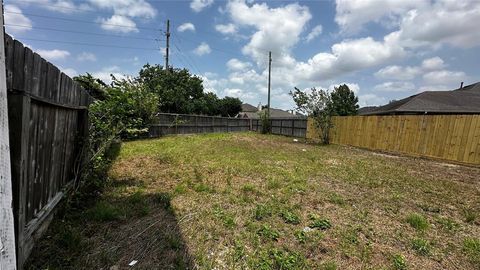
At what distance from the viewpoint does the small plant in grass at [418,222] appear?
3.03m

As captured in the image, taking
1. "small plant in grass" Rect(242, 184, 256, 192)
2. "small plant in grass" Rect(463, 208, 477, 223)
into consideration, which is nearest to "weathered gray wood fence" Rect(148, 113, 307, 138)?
"small plant in grass" Rect(242, 184, 256, 192)

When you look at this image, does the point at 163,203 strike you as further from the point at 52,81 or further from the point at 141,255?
the point at 52,81

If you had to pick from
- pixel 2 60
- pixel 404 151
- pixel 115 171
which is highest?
pixel 2 60

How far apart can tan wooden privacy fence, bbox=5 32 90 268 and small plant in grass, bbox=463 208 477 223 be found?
4653mm

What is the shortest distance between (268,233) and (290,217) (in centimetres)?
52

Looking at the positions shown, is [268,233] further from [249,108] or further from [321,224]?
[249,108]

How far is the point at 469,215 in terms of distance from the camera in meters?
3.44

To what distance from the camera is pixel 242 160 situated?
6.84m

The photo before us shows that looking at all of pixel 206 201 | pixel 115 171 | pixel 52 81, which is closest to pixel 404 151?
pixel 206 201

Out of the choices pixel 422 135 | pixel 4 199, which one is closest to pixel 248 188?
pixel 4 199

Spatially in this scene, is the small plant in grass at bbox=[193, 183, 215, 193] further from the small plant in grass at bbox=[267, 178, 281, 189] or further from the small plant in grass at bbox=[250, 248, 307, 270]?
the small plant in grass at bbox=[250, 248, 307, 270]

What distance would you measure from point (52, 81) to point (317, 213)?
321 cm

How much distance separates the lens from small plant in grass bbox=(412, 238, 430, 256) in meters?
2.49

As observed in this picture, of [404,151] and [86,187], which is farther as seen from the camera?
[404,151]
